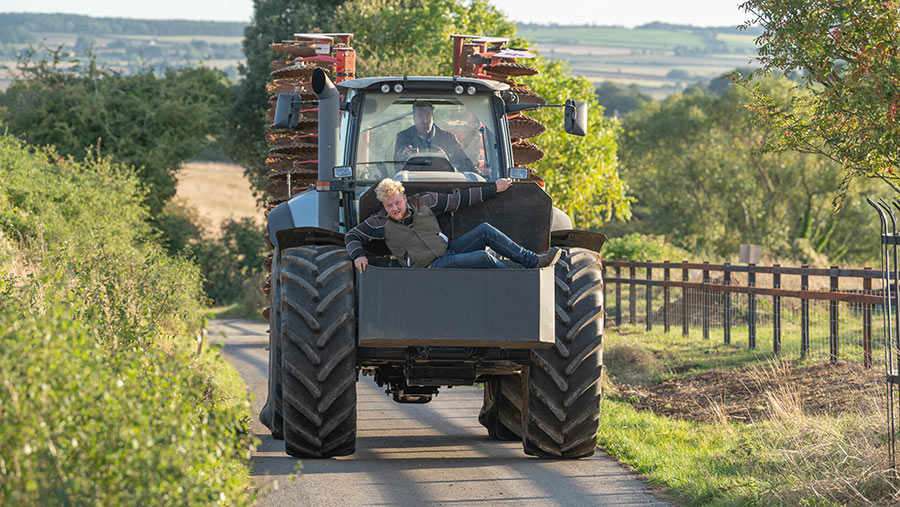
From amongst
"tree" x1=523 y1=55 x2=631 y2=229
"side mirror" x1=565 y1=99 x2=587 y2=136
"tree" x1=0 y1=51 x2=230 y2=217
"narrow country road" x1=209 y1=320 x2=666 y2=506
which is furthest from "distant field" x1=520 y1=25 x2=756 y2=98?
"narrow country road" x1=209 y1=320 x2=666 y2=506

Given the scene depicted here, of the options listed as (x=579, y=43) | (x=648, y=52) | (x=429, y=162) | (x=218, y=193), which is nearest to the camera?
(x=429, y=162)

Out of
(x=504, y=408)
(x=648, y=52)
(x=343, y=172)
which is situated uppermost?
(x=343, y=172)

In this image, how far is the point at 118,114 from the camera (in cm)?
3578

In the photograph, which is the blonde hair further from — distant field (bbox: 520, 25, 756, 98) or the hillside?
distant field (bbox: 520, 25, 756, 98)

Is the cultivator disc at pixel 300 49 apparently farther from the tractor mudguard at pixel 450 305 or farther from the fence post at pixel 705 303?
the tractor mudguard at pixel 450 305

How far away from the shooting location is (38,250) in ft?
55.1

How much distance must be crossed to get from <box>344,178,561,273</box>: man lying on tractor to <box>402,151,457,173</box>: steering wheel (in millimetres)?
1265

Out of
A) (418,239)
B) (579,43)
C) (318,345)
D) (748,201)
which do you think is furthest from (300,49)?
(579,43)

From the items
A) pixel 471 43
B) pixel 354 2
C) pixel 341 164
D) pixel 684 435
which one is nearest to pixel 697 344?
pixel 471 43

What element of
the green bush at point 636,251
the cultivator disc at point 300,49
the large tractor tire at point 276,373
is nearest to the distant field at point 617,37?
the green bush at point 636,251

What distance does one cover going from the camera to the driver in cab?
10.6 m

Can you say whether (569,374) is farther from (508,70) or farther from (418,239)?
(508,70)

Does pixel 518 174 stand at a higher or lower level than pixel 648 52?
higher

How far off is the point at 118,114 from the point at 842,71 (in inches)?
1117
